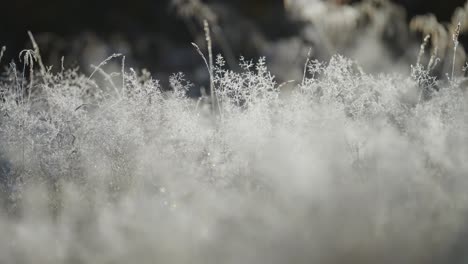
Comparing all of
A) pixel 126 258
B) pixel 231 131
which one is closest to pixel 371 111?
pixel 231 131

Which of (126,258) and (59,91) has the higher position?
(59,91)

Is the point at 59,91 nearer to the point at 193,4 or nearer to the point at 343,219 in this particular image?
the point at 193,4

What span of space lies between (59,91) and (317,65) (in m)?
1.21

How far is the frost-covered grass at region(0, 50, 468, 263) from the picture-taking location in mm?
1984

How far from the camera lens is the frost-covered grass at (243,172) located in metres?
1.98

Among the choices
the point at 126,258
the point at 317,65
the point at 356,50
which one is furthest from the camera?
the point at 356,50

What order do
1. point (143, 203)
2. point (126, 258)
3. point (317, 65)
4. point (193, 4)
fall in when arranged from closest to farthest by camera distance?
point (126, 258)
point (143, 203)
point (317, 65)
point (193, 4)

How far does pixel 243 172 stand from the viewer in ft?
7.95

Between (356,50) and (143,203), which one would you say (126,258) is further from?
(356,50)

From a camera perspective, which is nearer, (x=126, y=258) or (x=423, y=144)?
(x=126, y=258)

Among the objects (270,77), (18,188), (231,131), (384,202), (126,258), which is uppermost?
(270,77)

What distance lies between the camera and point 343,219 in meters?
2.04

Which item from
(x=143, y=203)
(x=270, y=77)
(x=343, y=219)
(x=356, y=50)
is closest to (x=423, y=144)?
(x=343, y=219)

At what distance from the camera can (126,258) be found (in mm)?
1977
